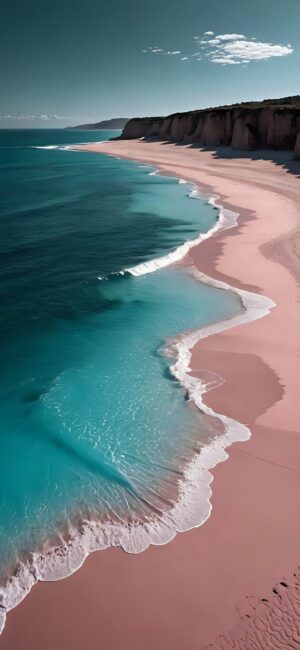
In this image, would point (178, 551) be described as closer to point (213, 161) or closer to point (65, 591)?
point (65, 591)

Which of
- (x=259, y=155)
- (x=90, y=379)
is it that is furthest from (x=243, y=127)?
(x=90, y=379)

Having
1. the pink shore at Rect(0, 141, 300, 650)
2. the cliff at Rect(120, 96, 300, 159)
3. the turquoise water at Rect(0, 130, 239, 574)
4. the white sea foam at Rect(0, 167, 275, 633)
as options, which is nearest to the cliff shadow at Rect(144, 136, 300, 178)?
the cliff at Rect(120, 96, 300, 159)

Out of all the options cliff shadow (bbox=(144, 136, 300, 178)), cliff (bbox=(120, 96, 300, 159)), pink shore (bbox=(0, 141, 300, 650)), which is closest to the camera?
pink shore (bbox=(0, 141, 300, 650))

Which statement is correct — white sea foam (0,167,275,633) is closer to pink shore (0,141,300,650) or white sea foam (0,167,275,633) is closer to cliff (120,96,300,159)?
pink shore (0,141,300,650)

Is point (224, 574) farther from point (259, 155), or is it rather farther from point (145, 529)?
point (259, 155)

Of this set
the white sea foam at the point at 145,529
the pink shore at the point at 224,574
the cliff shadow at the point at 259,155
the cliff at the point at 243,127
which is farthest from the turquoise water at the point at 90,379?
the cliff at the point at 243,127

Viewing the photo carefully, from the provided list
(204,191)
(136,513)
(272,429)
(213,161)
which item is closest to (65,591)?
(136,513)

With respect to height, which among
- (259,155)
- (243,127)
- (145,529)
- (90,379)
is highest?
(243,127)
